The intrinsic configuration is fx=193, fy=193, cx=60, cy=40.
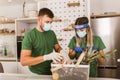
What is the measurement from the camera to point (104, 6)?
3576mm

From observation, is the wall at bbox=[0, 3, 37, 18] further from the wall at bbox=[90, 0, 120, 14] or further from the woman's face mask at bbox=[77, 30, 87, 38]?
the woman's face mask at bbox=[77, 30, 87, 38]

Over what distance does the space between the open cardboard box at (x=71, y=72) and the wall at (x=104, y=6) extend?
2.40m

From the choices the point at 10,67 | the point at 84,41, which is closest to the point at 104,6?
the point at 84,41

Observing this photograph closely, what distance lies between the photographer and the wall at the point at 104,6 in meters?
3.50

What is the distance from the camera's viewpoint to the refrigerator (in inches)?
122

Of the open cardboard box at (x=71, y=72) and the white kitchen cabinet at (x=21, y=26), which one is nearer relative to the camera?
the open cardboard box at (x=71, y=72)

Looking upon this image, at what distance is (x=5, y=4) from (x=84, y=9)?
1941 mm

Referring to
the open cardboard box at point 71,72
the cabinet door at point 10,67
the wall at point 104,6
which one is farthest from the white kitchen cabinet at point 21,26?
the open cardboard box at point 71,72

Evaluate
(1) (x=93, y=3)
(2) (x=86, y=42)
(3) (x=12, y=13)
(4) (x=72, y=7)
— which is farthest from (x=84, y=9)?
(3) (x=12, y=13)

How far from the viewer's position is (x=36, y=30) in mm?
2008

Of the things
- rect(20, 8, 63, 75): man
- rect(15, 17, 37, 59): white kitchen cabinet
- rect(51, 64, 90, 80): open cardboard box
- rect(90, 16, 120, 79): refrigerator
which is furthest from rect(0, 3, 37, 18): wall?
rect(51, 64, 90, 80): open cardboard box

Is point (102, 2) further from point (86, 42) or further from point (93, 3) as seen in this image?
point (86, 42)

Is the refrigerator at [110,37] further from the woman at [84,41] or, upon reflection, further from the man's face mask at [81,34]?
the man's face mask at [81,34]

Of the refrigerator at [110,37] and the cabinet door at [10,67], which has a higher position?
the refrigerator at [110,37]
